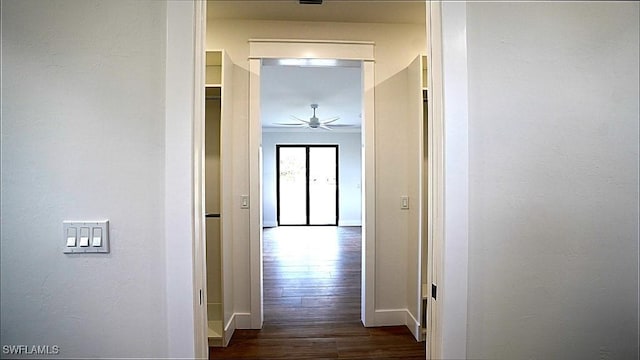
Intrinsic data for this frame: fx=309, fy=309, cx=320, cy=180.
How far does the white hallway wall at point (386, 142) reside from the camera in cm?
268

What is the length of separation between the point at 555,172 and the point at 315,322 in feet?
7.97

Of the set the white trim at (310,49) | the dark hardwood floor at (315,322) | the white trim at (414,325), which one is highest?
the white trim at (310,49)

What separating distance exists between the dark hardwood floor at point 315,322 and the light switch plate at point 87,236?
1.66 metres

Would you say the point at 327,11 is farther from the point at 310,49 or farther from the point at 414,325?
the point at 414,325

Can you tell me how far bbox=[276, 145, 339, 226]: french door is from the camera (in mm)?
8930

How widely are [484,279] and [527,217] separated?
0.27 metres

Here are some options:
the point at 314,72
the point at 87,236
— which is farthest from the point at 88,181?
the point at 314,72

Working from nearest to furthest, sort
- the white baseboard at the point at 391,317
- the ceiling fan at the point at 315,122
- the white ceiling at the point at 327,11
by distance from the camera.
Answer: the white ceiling at the point at 327,11, the white baseboard at the point at 391,317, the ceiling fan at the point at 315,122

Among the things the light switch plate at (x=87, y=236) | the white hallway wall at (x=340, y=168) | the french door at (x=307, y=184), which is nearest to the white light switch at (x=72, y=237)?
the light switch plate at (x=87, y=236)

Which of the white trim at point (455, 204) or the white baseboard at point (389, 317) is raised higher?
the white trim at point (455, 204)

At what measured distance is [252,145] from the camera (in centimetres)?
267

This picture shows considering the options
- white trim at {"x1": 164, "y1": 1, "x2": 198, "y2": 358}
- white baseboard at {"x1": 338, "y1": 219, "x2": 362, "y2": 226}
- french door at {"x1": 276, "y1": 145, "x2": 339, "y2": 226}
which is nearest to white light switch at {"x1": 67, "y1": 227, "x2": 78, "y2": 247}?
white trim at {"x1": 164, "y1": 1, "x2": 198, "y2": 358}

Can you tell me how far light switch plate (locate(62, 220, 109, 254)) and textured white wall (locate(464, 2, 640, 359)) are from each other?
1.30 m

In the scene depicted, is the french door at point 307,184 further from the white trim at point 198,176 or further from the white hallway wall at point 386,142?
the white trim at point 198,176
